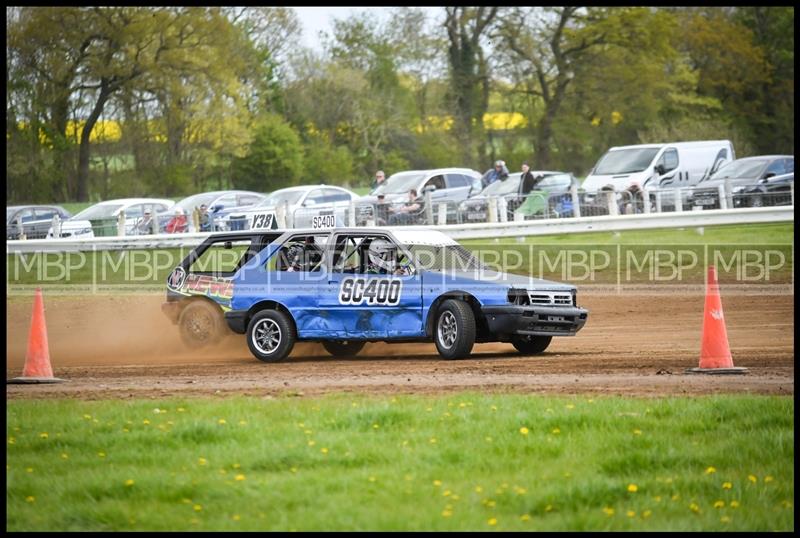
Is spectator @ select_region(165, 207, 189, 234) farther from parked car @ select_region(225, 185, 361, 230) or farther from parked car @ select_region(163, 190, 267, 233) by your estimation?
parked car @ select_region(163, 190, 267, 233)

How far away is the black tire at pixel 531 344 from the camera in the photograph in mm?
13721

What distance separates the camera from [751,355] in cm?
1266

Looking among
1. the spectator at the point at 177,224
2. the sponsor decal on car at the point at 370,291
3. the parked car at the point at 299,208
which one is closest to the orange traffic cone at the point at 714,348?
the sponsor decal on car at the point at 370,291

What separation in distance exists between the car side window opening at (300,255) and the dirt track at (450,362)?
1082 mm

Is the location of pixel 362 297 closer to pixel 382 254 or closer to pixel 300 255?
pixel 382 254

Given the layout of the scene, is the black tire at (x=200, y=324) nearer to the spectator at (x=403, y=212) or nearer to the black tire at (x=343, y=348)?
the black tire at (x=343, y=348)

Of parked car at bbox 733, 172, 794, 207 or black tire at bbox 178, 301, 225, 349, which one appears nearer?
black tire at bbox 178, 301, 225, 349

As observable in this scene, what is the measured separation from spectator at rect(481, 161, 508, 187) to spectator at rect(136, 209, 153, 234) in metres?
8.94

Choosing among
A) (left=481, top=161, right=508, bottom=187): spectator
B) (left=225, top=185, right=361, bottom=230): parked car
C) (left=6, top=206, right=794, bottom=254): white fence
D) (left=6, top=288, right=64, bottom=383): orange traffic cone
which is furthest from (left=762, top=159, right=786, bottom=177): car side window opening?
(left=6, top=288, right=64, bottom=383): orange traffic cone

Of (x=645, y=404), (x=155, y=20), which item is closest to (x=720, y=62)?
(x=155, y=20)

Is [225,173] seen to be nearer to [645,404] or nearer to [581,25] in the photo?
[581,25]

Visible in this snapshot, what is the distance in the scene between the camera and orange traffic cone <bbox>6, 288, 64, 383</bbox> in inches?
464

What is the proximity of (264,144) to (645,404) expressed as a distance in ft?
146

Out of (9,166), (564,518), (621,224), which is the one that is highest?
(9,166)
